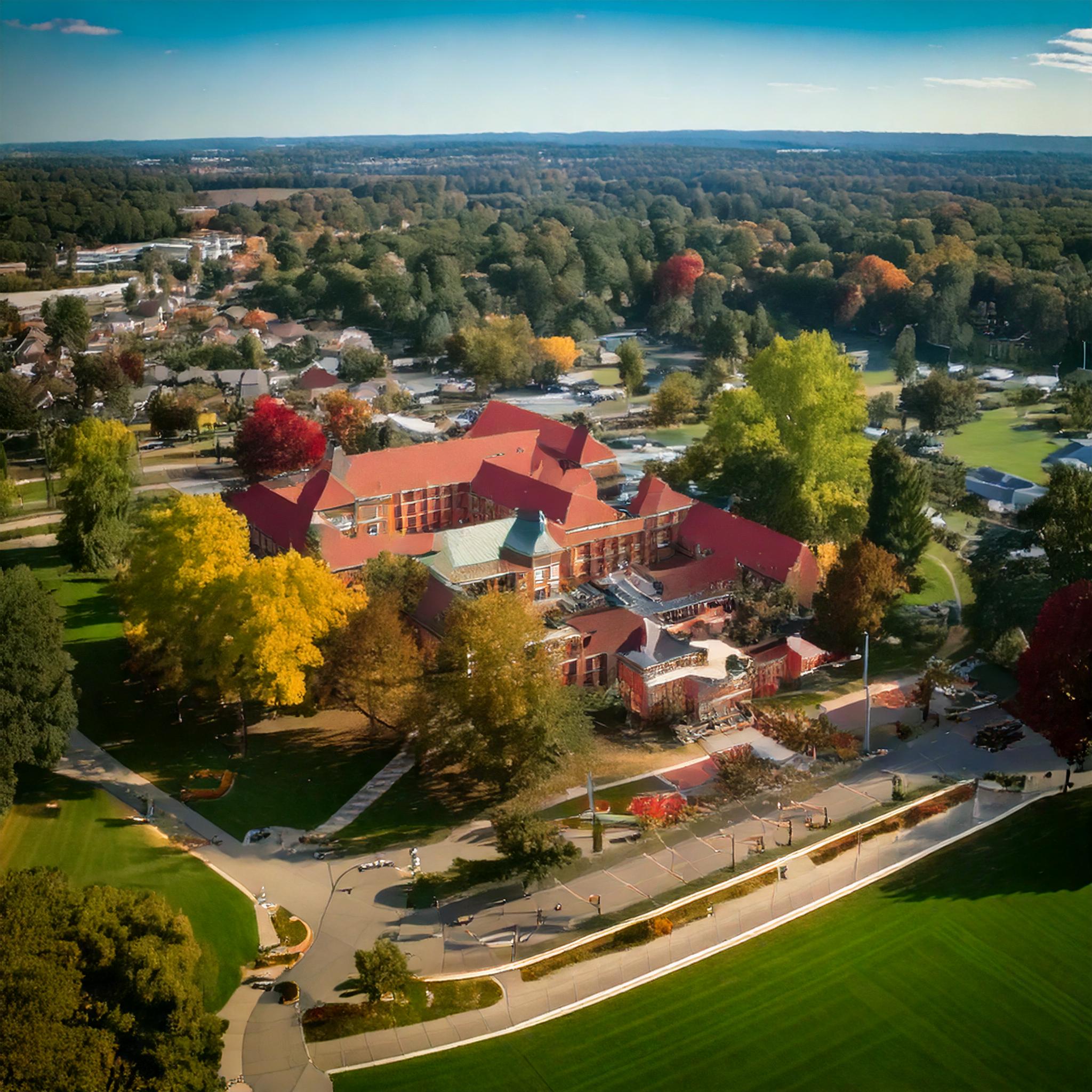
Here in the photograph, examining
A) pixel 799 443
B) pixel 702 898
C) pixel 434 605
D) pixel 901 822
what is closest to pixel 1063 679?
pixel 901 822

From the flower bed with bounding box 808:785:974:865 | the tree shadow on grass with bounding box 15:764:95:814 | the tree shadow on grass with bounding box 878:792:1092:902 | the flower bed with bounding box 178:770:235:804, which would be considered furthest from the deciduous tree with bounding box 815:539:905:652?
the tree shadow on grass with bounding box 15:764:95:814

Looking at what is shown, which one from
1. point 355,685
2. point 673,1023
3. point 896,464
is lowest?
point 673,1023

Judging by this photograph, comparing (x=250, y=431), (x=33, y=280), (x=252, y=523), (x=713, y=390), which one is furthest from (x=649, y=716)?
(x=33, y=280)

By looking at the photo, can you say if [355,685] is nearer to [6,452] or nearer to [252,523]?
[252,523]

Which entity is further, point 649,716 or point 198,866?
point 649,716

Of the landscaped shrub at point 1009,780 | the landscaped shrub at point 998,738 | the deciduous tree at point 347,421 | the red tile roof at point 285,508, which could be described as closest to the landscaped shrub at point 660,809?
the landscaped shrub at point 1009,780

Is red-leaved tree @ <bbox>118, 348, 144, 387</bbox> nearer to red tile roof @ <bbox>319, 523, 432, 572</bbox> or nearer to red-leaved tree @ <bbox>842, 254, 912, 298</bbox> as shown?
red tile roof @ <bbox>319, 523, 432, 572</bbox>

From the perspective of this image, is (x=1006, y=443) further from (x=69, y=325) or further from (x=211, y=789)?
(x=69, y=325)
